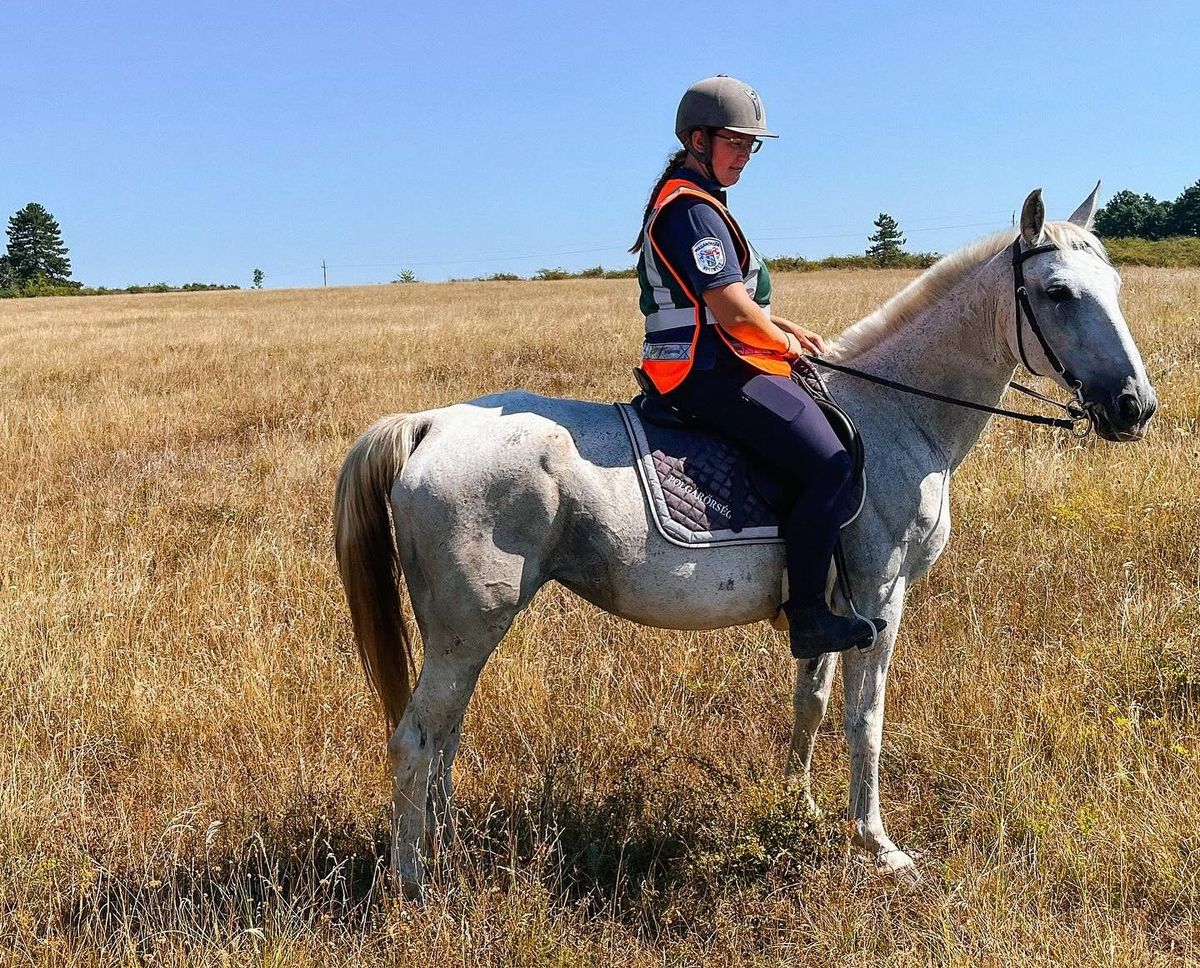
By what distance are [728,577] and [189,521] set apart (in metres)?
5.20

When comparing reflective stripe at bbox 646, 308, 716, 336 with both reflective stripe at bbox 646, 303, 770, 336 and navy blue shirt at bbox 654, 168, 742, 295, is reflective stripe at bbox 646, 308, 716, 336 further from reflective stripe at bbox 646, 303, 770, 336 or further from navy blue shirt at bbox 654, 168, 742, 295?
navy blue shirt at bbox 654, 168, 742, 295

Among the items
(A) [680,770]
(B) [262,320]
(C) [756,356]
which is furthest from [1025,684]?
(B) [262,320]

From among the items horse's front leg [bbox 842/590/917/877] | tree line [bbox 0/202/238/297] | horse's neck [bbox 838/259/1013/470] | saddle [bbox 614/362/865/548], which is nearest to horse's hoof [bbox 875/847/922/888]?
horse's front leg [bbox 842/590/917/877]

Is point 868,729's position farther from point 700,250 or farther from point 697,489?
point 700,250

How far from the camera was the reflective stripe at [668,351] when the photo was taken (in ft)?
10.4

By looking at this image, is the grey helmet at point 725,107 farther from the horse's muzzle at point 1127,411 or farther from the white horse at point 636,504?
the horse's muzzle at point 1127,411

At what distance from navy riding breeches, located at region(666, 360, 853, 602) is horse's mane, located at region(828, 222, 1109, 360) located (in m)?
0.62

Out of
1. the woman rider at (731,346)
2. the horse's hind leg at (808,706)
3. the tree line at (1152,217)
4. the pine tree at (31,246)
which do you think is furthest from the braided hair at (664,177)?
the pine tree at (31,246)

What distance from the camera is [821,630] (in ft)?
10.6

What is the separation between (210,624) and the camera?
16.7 ft

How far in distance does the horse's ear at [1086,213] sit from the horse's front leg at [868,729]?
1677 mm

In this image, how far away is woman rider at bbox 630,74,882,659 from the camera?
306cm

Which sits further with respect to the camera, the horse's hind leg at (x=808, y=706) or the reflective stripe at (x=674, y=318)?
the horse's hind leg at (x=808, y=706)

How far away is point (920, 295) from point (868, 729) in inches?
70.3
